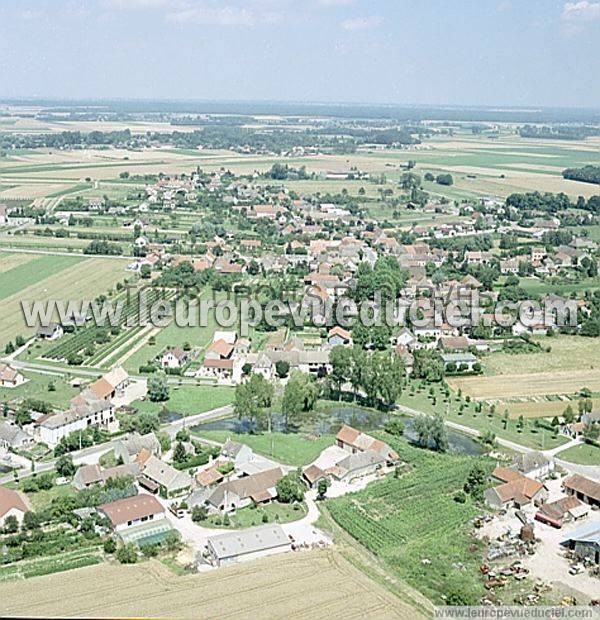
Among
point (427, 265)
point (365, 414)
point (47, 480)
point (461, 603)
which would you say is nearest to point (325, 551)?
point (461, 603)

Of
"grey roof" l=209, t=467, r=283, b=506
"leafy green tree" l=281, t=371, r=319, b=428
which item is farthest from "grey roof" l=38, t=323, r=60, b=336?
"grey roof" l=209, t=467, r=283, b=506

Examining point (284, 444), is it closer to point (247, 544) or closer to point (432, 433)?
point (432, 433)

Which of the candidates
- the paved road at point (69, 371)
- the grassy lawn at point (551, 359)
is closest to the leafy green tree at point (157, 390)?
the paved road at point (69, 371)

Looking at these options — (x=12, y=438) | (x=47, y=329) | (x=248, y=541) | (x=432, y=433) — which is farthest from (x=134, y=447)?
(x=47, y=329)

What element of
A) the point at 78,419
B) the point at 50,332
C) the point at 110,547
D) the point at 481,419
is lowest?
the point at 481,419

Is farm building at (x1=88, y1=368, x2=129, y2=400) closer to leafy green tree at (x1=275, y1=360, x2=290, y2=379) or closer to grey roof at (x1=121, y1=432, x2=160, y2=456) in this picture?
grey roof at (x1=121, y1=432, x2=160, y2=456)

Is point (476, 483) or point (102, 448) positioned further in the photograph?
point (102, 448)

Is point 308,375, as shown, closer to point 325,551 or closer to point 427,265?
point 325,551

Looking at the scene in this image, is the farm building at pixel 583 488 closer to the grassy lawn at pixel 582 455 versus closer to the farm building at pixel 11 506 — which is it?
the grassy lawn at pixel 582 455
